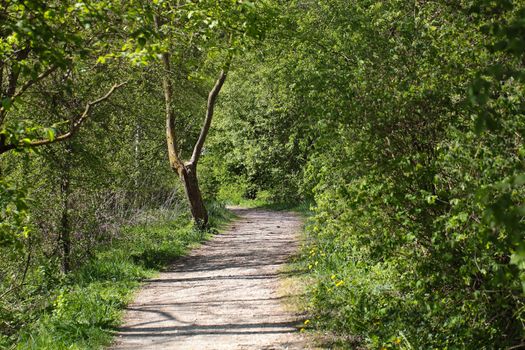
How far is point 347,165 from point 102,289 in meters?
5.53

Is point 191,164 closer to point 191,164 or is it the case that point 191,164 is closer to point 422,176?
point 191,164

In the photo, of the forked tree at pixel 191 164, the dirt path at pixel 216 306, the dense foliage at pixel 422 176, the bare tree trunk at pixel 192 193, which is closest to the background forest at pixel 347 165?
the dense foliage at pixel 422 176

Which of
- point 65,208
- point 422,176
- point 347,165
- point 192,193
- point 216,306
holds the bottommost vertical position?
point 216,306

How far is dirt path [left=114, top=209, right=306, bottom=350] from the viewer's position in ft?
22.9

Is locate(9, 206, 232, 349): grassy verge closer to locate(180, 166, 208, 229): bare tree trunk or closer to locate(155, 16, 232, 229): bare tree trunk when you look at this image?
locate(180, 166, 208, 229): bare tree trunk

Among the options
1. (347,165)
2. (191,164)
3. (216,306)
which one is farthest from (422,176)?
(191,164)

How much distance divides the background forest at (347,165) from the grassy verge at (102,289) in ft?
0.14

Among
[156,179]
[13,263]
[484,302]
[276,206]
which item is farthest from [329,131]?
[276,206]

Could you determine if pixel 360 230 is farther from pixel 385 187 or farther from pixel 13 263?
pixel 13 263

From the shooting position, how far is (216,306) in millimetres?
8750

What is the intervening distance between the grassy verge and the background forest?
0.14 ft

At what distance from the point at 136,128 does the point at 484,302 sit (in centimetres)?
1125

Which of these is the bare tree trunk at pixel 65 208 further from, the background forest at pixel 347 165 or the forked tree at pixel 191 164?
the forked tree at pixel 191 164

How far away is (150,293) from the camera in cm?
984
